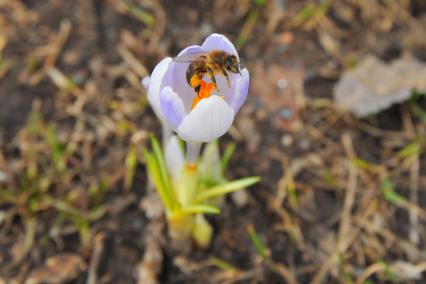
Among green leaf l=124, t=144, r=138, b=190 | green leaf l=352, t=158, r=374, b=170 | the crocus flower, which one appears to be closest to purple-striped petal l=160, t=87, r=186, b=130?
the crocus flower

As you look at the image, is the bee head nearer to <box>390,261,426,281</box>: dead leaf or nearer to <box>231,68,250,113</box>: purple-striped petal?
Result: <box>231,68,250,113</box>: purple-striped petal

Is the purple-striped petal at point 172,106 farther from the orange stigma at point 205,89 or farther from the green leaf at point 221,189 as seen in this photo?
the green leaf at point 221,189

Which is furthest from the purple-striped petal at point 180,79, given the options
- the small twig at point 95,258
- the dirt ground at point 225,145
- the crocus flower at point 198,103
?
the small twig at point 95,258

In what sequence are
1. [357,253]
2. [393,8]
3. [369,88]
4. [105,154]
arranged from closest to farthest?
[357,253], [105,154], [369,88], [393,8]

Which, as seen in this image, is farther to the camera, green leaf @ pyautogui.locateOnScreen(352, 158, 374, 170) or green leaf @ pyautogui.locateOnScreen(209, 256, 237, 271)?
green leaf @ pyautogui.locateOnScreen(352, 158, 374, 170)

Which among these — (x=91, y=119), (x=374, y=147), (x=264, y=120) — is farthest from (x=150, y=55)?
(x=374, y=147)

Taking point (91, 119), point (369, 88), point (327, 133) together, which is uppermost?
point (91, 119)

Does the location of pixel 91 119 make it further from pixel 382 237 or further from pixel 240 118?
pixel 382 237
